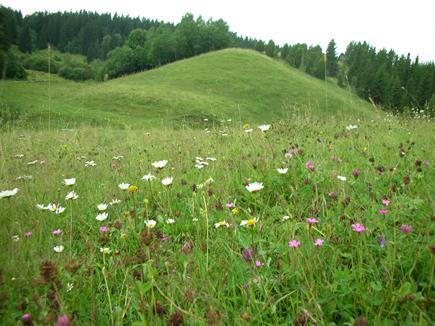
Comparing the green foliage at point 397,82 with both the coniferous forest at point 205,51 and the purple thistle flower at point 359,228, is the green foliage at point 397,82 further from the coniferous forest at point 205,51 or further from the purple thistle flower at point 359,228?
the purple thistle flower at point 359,228

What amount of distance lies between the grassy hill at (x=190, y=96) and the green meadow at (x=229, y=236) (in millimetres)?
16115

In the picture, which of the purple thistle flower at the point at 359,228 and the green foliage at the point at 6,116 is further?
the green foliage at the point at 6,116

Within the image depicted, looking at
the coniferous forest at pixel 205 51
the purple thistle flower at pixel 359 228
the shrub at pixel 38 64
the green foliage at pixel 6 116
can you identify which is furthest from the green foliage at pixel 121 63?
the purple thistle flower at pixel 359 228

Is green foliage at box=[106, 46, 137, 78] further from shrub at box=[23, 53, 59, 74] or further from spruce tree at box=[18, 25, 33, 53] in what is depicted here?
spruce tree at box=[18, 25, 33, 53]

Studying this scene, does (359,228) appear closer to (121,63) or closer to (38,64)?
(121,63)

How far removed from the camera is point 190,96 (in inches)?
1218

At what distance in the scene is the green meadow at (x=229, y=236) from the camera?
131cm

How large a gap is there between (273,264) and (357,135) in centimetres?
366

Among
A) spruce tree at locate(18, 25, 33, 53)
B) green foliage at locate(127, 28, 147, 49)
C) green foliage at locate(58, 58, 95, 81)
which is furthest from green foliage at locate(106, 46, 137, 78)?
spruce tree at locate(18, 25, 33, 53)

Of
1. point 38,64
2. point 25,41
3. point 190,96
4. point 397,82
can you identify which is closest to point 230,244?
point 190,96

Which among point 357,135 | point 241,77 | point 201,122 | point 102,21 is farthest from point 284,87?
point 102,21

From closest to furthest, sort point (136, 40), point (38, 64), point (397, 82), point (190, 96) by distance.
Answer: point (190, 96), point (397, 82), point (38, 64), point (136, 40)

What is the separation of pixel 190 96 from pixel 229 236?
29977mm

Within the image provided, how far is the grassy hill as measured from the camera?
23.2 meters
